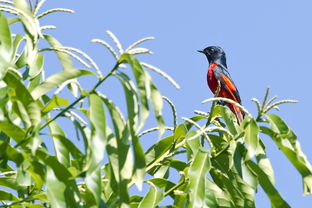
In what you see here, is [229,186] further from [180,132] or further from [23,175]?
[23,175]

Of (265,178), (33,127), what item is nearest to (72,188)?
(33,127)

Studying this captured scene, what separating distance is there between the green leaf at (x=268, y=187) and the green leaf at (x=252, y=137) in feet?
0.57

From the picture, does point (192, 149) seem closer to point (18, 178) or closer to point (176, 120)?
point (176, 120)

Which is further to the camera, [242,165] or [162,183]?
[162,183]

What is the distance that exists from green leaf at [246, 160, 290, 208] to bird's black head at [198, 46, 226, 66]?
7.44 metres

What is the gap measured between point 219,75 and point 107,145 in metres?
6.92

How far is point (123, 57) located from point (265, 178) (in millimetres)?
790

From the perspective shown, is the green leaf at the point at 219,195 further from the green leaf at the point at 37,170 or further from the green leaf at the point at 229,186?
the green leaf at the point at 37,170

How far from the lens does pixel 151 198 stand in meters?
2.33

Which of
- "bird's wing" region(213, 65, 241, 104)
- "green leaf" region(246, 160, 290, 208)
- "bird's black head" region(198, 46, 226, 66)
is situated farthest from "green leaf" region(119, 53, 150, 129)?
"bird's black head" region(198, 46, 226, 66)

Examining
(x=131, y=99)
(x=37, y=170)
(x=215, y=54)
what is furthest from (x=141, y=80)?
(x=215, y=54)

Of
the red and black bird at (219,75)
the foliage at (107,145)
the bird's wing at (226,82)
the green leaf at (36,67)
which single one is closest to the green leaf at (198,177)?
the foliage at (107,145)

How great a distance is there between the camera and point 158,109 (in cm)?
191

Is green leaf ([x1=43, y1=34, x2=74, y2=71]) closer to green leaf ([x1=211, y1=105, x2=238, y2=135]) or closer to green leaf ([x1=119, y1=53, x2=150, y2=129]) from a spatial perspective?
green leaf ([x1=119, y1=53, x2=150, y2=129])
